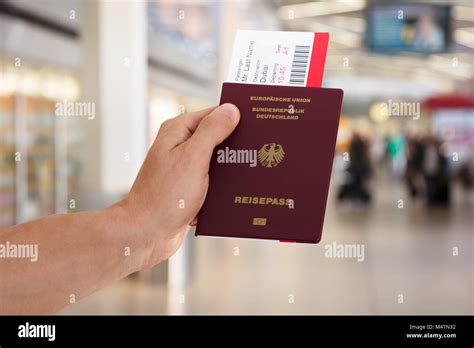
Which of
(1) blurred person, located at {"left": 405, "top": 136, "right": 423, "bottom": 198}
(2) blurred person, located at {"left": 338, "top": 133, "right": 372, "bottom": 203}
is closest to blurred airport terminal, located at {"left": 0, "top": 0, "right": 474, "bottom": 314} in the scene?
(2) blurred person, located at {"left": 338, "top": 133, "right": 372, "bottom": 203}

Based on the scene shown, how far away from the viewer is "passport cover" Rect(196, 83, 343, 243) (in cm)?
139

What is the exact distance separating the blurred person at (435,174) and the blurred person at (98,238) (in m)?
18.6

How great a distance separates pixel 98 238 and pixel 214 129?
31 centimetres

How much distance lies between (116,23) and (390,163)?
26.0m

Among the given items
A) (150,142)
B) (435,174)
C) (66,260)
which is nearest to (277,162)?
(66,260)

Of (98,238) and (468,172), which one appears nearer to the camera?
(98,238)

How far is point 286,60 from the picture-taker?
142 cm

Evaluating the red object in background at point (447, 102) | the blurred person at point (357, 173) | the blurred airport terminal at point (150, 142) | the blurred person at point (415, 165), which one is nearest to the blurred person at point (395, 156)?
the red object in background at point (447, 102)

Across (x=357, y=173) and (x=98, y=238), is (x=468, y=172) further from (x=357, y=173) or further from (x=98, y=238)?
(x=98, y=238)

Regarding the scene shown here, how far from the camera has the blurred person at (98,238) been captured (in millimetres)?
1443

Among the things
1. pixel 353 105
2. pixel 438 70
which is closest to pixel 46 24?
pixel 438 70

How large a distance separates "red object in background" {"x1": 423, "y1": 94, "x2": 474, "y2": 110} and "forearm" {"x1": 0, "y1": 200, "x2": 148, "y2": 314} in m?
24.2

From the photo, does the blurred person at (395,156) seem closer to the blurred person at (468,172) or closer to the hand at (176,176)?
the blurred person at (468,172)

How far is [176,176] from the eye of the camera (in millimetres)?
1406
